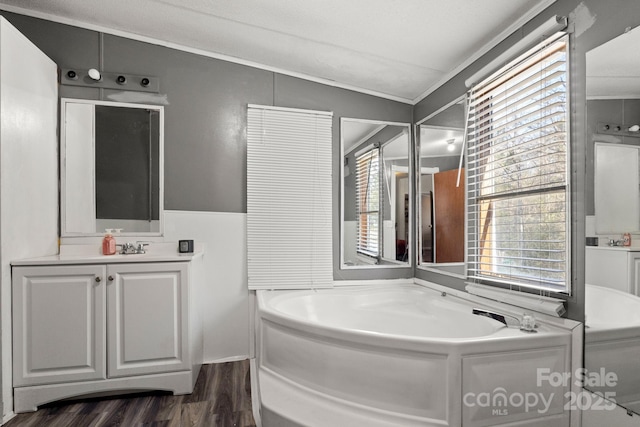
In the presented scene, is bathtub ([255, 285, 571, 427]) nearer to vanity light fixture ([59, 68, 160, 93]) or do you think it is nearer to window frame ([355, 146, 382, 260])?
window frame ([355, 146, 382, 260])

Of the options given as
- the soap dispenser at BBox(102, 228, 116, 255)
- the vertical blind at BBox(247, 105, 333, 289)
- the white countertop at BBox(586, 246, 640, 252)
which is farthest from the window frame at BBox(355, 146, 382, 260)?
the soap dispenser at BBox(102, 228, 116, 255)

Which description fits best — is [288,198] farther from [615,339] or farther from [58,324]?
[615,339]

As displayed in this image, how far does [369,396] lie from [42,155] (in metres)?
2.53

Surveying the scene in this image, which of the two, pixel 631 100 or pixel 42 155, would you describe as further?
pixel 42 155

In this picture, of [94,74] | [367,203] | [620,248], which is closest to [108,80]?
[94,74]

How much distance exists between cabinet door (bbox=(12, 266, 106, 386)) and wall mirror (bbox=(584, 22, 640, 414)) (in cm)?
265

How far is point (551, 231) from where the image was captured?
1.77 metres

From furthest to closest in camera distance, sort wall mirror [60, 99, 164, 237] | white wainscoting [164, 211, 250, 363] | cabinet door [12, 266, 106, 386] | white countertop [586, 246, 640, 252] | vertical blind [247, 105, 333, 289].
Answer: vertical blind [247, 105, 333, 289] → white wainscoting [164, 211, 250, 363] → wall mirror [60, 99, 164, 237] → cabinet door [12, 266, 106, 386] → white countertop [586, 246, 640, 252]

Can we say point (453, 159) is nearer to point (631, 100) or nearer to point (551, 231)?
point (551, 231)

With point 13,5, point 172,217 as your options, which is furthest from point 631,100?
point 13,5

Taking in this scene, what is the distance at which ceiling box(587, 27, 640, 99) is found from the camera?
1385mm

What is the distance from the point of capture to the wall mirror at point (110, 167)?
250 centimetres

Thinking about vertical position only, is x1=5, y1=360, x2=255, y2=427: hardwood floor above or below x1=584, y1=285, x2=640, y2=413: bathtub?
below

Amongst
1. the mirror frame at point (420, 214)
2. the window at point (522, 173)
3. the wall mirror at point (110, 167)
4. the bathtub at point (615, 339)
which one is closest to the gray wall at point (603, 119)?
the window at point (522, 173)
